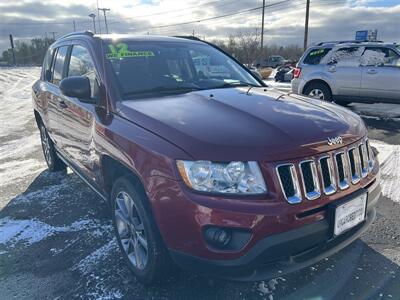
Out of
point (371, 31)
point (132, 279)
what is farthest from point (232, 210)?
point (371, 31)

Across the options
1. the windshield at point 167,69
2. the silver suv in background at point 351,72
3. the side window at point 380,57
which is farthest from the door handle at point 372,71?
the windshield at point 167,69

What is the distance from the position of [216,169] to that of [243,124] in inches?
16.9

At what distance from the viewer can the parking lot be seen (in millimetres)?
2641

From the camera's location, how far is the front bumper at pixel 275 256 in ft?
6.71

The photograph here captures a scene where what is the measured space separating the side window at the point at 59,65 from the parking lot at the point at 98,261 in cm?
139

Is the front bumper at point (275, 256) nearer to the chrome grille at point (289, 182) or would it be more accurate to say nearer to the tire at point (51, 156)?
the chrome grille at point (289, 182)

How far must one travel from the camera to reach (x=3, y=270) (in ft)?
9.86

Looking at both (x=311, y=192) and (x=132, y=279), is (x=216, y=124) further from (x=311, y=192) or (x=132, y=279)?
(x=132, y=279)

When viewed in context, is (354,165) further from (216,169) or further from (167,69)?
(167,69)

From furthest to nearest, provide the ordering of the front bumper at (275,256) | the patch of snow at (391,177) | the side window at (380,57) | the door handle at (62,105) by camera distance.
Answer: the side window at (380,57) < the patch of snow at (391,177) < the door handle at (62,105) < the front bumper at (275,256)

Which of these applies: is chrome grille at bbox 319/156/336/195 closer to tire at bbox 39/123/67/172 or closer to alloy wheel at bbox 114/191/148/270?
alloy wheel at bbox 114/191/148/270

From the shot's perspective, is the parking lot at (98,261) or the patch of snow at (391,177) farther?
the patch of snow at (391,177)

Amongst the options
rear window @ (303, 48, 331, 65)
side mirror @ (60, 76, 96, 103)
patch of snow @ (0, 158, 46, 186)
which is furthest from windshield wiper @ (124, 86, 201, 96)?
rear window @ (303, 48, 331, 65)

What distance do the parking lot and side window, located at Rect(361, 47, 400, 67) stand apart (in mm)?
5494
